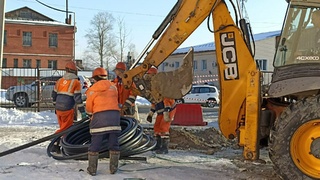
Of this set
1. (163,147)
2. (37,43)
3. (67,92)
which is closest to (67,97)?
(67,92)

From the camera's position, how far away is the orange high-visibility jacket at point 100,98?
6992mm

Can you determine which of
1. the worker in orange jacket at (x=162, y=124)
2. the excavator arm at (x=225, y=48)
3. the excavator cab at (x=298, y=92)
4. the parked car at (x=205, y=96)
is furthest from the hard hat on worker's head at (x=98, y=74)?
the parked car at (x=205, y=96)

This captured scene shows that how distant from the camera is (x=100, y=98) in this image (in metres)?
7.00

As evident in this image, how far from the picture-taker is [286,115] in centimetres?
594

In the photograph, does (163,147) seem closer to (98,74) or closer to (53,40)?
(98,74)

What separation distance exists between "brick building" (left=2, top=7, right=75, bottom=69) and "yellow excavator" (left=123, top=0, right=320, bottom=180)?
43442mm

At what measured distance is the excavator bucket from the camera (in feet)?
24.8

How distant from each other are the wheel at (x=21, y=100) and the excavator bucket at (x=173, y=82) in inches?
677

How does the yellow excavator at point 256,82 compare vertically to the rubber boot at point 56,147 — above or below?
above

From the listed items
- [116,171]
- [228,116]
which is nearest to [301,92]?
[228,116]

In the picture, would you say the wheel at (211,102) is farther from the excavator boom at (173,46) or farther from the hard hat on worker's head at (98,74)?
the hard hat on worker's head at (98,74)

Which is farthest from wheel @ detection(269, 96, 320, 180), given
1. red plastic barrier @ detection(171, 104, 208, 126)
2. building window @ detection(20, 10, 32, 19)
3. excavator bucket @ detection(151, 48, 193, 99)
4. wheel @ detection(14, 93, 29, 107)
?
building window @ detection(20, 10, 32, 19)

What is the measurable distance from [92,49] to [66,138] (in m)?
55.0

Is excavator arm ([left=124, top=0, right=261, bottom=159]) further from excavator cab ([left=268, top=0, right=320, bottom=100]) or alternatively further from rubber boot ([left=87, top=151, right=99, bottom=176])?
rubber boot ([left=87, top=151, right=99, bottom=176])
